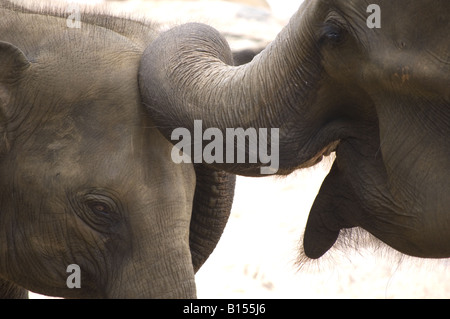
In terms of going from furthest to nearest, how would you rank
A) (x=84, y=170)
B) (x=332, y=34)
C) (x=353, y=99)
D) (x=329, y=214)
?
(x=329, y=214) → (x=84, y=170) → (x=353, y=99) → (x=332, y=34)

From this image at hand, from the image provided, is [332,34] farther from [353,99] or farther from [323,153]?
[323,153]

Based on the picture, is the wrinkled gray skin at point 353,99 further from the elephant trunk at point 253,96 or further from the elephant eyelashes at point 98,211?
the elephant eyelashes at point 98,211

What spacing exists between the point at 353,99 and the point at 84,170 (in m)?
0.76

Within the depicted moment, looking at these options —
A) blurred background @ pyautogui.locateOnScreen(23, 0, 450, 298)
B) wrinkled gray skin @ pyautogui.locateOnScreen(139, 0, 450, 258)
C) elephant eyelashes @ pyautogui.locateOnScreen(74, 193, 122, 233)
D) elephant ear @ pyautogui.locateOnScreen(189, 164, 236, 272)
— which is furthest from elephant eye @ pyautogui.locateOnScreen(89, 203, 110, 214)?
blurred background @ pyautogui.locateOnScreen(23, 0, 450, 298)

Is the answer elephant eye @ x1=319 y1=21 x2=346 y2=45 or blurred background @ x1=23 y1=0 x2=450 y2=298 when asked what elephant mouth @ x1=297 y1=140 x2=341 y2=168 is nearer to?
elephant eye @ x1=319 y1=21 x2=346 y2=45

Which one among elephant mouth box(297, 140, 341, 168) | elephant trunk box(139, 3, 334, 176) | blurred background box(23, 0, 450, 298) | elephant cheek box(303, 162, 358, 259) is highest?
blurred background box(23, 0, 450, 298)

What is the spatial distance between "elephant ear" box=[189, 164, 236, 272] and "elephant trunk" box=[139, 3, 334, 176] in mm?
429

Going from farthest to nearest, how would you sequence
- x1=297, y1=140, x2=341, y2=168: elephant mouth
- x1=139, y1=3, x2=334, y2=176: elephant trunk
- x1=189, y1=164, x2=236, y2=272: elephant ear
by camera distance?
x1=189, y1=164, x2=236, y2=272: elephant ear < x1=297, y1=140, x2=341, y2=168: elephant mouth < x1=139, y1=3, x2=334, y2=176: elephant trunk

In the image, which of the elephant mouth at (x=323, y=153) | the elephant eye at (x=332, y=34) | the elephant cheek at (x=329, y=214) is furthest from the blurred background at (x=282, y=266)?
the elephant eye at (x=332, y=34)

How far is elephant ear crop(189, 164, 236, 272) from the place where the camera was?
3.27 m

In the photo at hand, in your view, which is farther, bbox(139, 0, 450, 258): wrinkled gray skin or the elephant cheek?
the elephant cheek

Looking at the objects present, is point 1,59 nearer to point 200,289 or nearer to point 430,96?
point 430,96

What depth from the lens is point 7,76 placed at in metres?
2.85

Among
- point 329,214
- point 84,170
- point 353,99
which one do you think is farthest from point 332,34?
point 84,170
